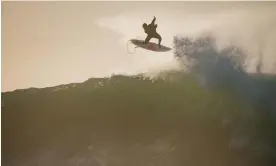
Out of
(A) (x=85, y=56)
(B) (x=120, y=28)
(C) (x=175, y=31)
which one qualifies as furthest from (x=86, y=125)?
(C) (x=175, y=31)

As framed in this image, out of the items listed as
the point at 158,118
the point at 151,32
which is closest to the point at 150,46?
the point at 151,32

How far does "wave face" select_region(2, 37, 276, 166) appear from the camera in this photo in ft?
5.69

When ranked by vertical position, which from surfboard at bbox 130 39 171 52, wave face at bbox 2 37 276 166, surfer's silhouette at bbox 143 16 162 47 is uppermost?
surfer's silhouette at bbox 143 16 162 47

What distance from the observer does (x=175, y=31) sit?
1.79 metres

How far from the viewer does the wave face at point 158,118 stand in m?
1.73

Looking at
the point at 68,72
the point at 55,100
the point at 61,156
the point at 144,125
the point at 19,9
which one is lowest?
the point at 61,156

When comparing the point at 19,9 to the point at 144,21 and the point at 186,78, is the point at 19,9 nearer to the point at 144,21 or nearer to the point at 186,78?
the point at 144,21

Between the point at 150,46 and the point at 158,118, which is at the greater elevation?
the point at 150,46

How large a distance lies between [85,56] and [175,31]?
419 millimetres

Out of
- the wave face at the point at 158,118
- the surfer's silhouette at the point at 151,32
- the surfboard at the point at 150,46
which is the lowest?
the wave face at the point at 158,118

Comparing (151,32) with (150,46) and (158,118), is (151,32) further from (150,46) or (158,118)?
(158,118)

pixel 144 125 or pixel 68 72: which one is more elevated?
pixel 68 72

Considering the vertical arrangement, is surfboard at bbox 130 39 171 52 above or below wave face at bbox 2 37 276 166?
above

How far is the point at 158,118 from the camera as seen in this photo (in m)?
1.76
